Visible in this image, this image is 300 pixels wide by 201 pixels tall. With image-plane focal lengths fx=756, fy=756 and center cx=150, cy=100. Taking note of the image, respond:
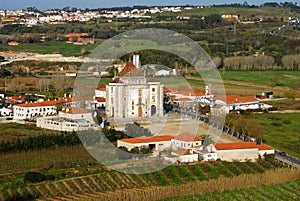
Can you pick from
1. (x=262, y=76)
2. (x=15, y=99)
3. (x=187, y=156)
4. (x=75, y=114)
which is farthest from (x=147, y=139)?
(x=262, y=76)

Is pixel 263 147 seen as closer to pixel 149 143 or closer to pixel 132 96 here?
pixel 149 143

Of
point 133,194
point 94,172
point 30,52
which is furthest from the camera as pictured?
point 30,52

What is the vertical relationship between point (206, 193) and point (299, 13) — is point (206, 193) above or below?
below

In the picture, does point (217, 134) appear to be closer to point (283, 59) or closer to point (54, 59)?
point (283, 59)

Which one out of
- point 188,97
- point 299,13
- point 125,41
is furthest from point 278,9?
point 188,97

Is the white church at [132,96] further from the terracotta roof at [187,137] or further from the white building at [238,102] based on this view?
the terracotta roof at [187,137]

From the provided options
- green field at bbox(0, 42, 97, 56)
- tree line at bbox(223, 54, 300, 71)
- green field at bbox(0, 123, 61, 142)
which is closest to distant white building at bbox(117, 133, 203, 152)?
green field at bbox(0, 123, 61, 142)

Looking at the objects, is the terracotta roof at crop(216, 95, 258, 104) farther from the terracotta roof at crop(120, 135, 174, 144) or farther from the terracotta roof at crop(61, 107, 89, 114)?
the terracotta roof at crop(120, 135, 174, 144)
